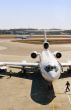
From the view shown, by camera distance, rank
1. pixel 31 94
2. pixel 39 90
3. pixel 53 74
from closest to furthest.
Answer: pixel 31 94, pixel 53 74, pixel 39 90

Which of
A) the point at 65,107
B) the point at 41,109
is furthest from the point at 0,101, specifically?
the point at 65,107

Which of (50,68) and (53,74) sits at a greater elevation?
(50,68)

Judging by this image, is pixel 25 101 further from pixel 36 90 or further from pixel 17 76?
pixel 17 76

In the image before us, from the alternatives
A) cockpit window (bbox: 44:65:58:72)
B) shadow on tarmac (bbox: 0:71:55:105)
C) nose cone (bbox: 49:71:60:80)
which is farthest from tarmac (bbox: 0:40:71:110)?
cockpit window (bbox: 44:65:58:72)

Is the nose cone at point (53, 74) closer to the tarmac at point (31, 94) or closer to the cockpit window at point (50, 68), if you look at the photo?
the cockpit window at point (50, 68)

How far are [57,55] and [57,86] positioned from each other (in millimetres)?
13290

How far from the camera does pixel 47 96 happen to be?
89.0 ft

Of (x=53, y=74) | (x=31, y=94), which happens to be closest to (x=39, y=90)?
(x=31, y=94)

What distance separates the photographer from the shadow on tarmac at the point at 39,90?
85.9 feet

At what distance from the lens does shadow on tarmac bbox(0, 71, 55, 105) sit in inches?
1030

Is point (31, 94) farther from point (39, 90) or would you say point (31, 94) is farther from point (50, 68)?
point (50, 68)

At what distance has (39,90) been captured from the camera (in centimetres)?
2989

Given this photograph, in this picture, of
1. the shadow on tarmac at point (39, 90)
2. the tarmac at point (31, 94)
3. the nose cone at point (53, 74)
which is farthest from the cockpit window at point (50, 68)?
the tarmac at point (31, 94)

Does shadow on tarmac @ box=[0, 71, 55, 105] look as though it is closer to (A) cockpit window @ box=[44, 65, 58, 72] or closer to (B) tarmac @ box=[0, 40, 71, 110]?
(B) tarmac @ box=[0, 40, 71, 110]
